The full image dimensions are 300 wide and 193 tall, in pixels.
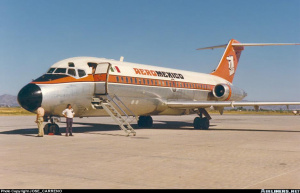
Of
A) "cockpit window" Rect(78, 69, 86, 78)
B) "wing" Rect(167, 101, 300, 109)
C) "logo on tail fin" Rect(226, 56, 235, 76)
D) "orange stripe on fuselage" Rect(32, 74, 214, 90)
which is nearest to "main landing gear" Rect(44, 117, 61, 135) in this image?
"orange stripe on fuselage" Rect(32, 74, 214, 90)

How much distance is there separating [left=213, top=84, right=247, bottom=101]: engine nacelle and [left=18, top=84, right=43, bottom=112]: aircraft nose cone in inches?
598

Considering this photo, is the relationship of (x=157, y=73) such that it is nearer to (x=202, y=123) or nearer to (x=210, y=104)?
(x=210, y=104)

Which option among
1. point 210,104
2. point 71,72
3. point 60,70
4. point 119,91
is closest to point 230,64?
point 210,104

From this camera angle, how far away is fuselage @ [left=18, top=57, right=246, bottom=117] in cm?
1603

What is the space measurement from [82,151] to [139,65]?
11.4 metres

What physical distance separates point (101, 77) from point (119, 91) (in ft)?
4.31

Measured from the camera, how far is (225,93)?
26922 mm

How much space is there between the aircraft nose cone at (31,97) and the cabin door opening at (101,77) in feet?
10.7

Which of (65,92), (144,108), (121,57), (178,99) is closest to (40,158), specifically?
(65,92)

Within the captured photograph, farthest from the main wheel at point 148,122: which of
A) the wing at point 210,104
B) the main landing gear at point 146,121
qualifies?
the wing at point 210,104

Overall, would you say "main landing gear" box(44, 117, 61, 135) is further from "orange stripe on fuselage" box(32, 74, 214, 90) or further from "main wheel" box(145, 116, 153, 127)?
"main wheel" box(145, 116, 153, 127)

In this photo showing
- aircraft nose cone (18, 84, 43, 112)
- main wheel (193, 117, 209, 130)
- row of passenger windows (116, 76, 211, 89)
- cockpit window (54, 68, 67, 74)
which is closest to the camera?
aircraft nose cone (18, 84, 43, 112)

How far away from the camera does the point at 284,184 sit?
660 centimetres

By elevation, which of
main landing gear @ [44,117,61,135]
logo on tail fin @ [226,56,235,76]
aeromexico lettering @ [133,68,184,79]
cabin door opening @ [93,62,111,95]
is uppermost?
logo on tail fin @ [226,56,235,76]
